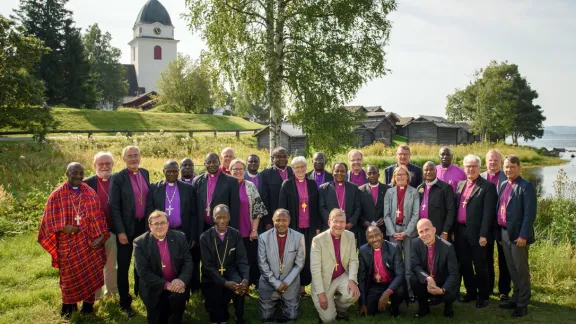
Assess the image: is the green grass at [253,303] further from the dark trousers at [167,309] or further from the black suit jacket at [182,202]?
the black suit jacket at [182,202]

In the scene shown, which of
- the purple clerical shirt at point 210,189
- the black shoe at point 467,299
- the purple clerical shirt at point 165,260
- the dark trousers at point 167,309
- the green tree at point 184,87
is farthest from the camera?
the green tree at point 184,87

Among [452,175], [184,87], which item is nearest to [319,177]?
[452,175]

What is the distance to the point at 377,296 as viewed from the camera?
20.1ft

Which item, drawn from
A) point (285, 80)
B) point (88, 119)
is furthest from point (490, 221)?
point (88, 119)

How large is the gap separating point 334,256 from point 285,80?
8176 mm

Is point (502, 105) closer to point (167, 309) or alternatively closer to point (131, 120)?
point (131, 120)

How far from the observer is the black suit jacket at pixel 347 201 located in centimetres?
709

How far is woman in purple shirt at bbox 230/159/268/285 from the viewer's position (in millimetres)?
6934

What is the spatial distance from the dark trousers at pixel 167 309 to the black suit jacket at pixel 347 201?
2.53m

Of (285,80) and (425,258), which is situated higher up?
(285,80)

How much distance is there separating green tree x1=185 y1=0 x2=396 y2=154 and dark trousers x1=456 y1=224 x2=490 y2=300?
7.18 metres

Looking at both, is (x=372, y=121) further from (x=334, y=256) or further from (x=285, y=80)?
(x=334, y=256)

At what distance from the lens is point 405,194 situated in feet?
22.1

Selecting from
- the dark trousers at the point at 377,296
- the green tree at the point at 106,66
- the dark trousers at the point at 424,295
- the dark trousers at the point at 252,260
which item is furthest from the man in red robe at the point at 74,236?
the green tree at the point at 106,66
